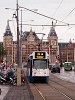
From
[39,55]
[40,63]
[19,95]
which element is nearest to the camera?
[19,95]

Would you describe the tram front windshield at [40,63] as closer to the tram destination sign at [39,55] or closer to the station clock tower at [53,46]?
the tram destination sign at [39,55]

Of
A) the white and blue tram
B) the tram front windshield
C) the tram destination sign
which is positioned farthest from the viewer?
the tram front windshield

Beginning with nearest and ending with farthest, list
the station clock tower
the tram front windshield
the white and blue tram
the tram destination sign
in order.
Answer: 1. the tram destination sign
2. the white and blue tram
3. the tram front windshield
4. the station clock tower

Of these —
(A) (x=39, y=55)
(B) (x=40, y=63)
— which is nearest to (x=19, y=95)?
(A) (x=39, y=55)

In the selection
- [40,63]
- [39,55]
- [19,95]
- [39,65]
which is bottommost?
[19,95]

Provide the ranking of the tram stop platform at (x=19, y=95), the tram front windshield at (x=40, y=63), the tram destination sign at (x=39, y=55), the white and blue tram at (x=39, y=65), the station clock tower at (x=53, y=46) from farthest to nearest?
the station clock tower at (x=53, y=46)
the tram front windshield at (x=40, y=63)
the white and blue tram at (x=39, y=65)
the tram destination sign at (x=39, y=55)
the tram stop platform at (x=19, y=95)

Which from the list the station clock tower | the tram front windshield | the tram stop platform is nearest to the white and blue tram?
the tram front windshield

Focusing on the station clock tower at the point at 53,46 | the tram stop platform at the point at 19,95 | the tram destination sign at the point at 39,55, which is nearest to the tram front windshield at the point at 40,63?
the tram destination sign at the point at 39,55

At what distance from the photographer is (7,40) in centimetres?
19012

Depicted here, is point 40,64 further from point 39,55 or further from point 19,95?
point 19,95

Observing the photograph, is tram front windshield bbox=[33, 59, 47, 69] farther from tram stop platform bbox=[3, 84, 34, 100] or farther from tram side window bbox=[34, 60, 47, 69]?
tram stop platform bbox=[3, 84, 34, 100]

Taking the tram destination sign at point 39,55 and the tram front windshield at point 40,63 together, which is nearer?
the tram destination sign at point 39,55

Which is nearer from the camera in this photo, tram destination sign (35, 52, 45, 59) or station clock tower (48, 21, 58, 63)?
tram destination sign (35, 52, 45, 59)

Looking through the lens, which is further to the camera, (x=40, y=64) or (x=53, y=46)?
(x=53, y=46)
